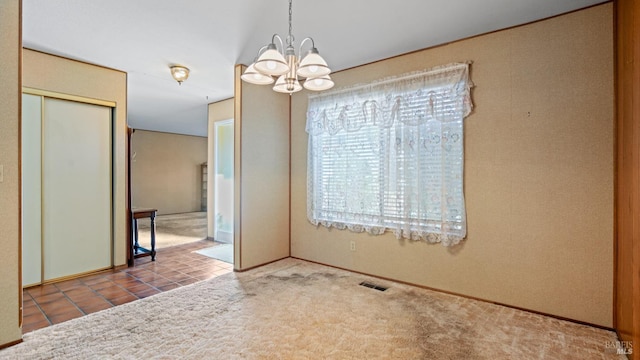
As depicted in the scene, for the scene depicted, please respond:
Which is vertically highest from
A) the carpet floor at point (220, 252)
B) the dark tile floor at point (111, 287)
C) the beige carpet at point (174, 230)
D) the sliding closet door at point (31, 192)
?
the sliding closet door at point (31, 192)

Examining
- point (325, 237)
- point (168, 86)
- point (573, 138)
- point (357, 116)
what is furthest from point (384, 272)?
point (168, 86)

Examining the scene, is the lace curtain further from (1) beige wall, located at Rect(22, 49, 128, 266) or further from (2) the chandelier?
(1) beige wall, located at Rect(22, 49, 128, 266)

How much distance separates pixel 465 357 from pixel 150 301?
9.08 ft

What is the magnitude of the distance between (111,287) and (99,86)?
7.91ft

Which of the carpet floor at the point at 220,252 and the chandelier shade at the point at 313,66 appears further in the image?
the carpet floor at the point at 220,252

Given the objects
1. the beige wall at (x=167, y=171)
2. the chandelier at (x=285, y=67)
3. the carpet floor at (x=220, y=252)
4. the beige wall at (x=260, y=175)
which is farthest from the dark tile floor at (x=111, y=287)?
the beige wall at (x=167, y=171)

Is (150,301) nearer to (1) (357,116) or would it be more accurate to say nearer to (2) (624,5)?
(1) (357,116)

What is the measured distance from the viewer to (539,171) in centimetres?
261

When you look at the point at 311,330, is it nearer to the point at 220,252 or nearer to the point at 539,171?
the point at 539,171

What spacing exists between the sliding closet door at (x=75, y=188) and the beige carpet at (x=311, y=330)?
138 cm

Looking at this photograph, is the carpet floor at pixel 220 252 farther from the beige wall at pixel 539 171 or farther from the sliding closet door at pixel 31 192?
the beige wall at pixel 539 171

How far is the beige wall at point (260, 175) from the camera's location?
3.75 meters

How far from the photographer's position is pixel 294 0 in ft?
7.69

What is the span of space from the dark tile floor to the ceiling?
8.42ft
